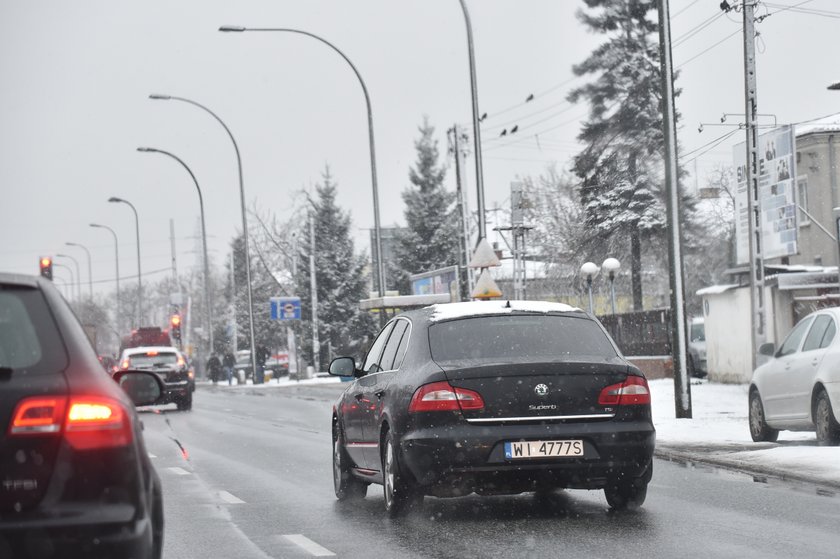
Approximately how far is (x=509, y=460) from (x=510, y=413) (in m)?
0.30

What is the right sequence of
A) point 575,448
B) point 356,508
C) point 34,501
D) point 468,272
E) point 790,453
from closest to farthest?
point 34,501
point 575,448
point 356,508
point 790,453
point 468,272

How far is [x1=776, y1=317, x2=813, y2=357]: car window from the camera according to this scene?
16.1 metres

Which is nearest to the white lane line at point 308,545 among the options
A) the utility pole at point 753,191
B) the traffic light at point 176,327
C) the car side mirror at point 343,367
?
the car side mirror at point 343,367

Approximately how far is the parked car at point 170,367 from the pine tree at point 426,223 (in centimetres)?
4758

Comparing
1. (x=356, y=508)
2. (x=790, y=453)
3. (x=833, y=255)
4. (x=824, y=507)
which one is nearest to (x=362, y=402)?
(x=356, y=508)

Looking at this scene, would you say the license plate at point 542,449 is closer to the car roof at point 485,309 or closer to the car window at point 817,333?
the car roof at point 485,309

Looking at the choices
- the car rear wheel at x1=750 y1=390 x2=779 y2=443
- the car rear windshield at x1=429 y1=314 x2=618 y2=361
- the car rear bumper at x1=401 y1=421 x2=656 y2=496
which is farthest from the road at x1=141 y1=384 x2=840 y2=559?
the car rear wheel at x1=750 y1=390 x2=779 y2=443

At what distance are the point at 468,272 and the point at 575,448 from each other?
81.0ft

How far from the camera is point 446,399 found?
9617 mm

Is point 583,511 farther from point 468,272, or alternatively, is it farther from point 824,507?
point 468,272

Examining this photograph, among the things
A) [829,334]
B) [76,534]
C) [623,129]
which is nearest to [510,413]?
[76,534]

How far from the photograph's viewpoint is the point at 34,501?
481 cm

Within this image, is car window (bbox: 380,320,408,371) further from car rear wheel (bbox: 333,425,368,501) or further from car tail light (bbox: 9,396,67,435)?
car tail light (bbox: 9,396,67,435)

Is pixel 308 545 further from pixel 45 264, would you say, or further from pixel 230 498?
pixel 45 264
